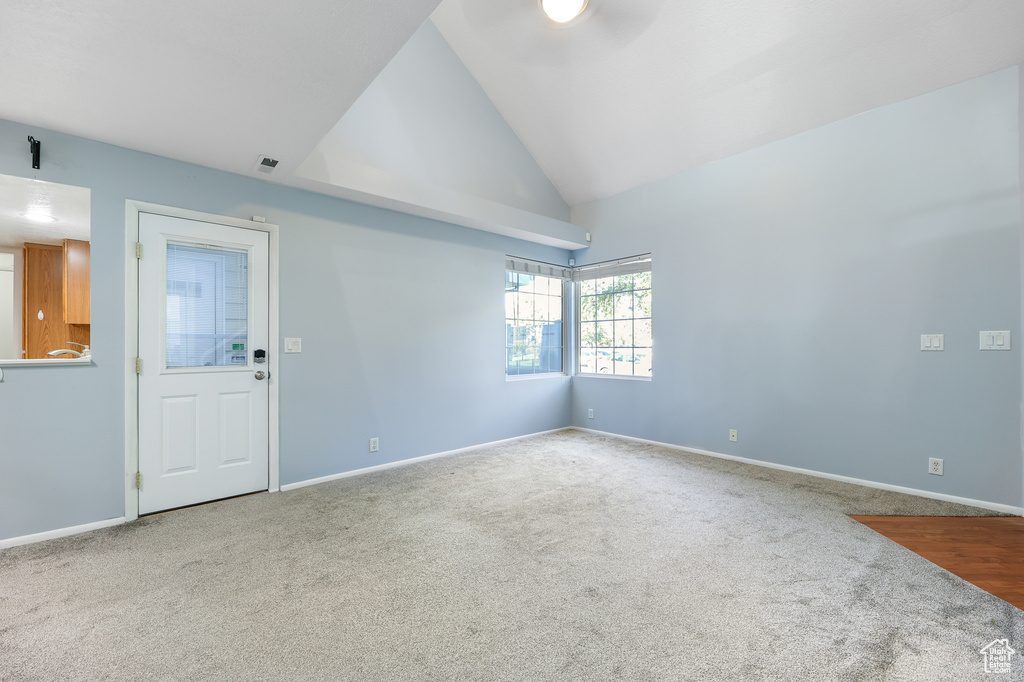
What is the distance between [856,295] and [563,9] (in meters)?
3.28

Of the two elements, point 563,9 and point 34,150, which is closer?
point 34,150

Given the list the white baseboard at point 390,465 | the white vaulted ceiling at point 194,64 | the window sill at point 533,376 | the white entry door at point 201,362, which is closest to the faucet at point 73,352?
the white entry door at point 201,362

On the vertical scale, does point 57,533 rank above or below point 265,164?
below

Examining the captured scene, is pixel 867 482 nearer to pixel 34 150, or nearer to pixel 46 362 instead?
pixel 46 362

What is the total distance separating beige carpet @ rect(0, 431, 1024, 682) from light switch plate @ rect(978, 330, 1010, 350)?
3.78ft

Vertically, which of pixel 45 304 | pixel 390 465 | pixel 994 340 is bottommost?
pixel 390 465

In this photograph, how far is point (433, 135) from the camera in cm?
454

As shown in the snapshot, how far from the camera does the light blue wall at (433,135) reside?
3943 mm

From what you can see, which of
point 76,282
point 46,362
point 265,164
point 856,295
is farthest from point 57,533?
point 856,295

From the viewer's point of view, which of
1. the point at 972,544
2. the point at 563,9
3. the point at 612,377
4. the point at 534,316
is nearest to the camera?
the point at 972,544

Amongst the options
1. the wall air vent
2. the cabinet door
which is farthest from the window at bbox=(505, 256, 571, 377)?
the cabinet door

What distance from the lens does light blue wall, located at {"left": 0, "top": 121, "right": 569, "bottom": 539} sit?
2.70 metres

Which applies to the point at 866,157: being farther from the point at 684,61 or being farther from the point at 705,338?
the point at 705,338

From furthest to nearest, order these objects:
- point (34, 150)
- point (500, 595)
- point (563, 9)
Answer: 1. point (563, 9)
2. point (34, 150)
3. point (500, 595)
